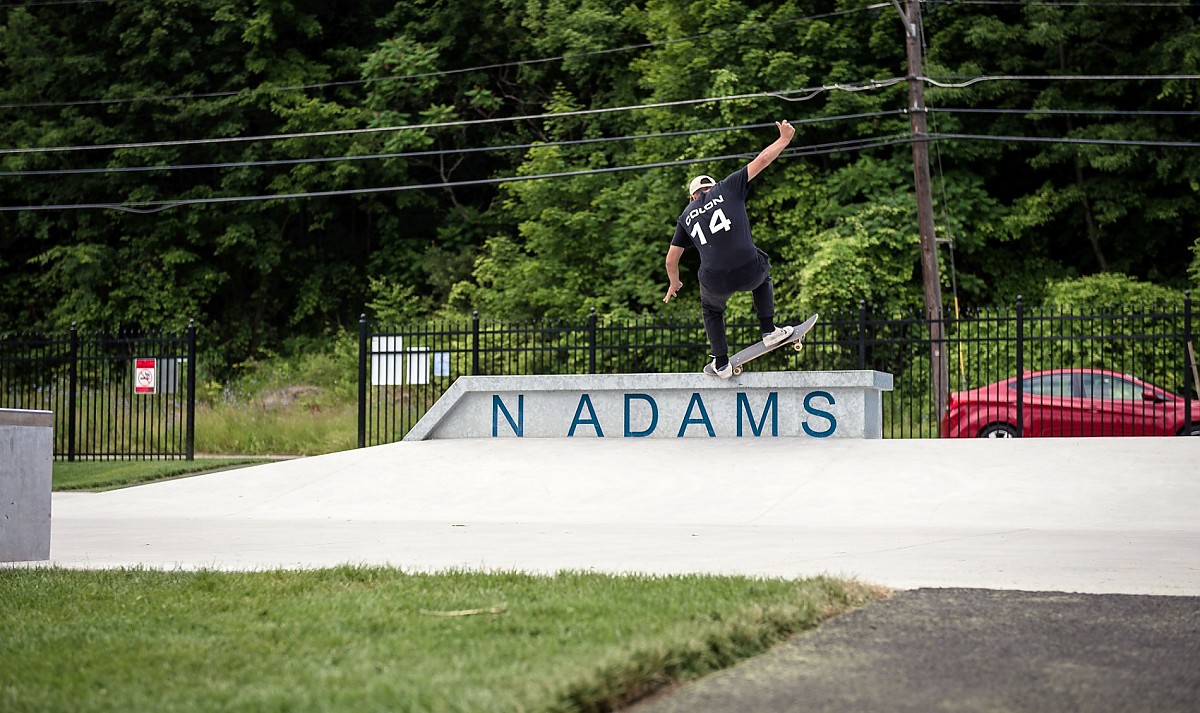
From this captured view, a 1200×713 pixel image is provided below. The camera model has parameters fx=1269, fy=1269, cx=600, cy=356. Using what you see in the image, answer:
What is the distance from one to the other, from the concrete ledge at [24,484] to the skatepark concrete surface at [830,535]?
0.24 meters

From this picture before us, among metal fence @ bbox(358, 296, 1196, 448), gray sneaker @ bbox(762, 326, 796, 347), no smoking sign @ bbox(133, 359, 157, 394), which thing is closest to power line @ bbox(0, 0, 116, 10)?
metal fence @ bbox(358, 296, 1196, 448)

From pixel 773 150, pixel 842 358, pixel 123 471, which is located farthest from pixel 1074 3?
pixel 123 471

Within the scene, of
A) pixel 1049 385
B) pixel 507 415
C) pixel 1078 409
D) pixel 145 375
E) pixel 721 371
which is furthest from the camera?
pixel 145 375

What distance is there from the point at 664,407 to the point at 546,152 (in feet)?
66.7

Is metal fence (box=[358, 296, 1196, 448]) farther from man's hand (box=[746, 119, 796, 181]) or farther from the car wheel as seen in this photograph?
man's hand (box=[746, 119, 796, 181])

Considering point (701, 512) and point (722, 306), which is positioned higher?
point (722, 306)

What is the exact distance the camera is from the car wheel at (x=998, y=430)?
763 inches

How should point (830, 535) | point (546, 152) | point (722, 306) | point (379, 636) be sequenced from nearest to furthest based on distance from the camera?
point (379, 636), point (830, 535), point (722, 306), point (546, 152)

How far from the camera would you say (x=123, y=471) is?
60.4 feet

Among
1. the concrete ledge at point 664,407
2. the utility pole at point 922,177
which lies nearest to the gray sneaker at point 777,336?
the concrete ledge at point 664,407

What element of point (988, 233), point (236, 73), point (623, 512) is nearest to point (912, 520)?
point (623, 512)

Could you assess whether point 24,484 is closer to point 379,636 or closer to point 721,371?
point 379,636

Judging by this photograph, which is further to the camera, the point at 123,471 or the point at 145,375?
the point at 145,375

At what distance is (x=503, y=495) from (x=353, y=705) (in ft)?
32.2
